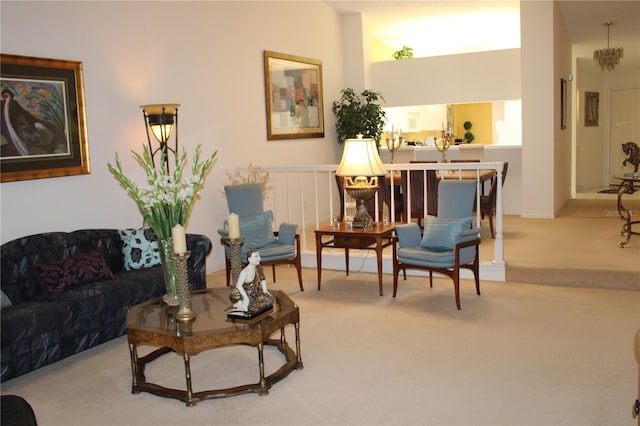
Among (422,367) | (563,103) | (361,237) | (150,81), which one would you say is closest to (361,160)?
(361,237)

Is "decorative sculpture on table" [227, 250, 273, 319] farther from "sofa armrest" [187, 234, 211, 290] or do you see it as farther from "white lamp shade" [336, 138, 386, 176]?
"white lamp shade" [336, 138, 386, 176]

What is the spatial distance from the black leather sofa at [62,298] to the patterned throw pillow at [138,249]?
2.7 inches

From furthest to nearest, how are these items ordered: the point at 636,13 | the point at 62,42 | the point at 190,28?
the point at 636,13
the point at 190,28
the point at 62,42

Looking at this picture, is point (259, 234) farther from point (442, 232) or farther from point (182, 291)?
point (182, 291)

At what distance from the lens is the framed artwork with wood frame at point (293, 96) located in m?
7.67

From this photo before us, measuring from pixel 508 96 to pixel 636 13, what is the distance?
2158 millimetres

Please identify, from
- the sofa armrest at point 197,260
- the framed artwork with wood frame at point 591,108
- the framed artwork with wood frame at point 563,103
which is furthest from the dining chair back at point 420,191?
the framed artwork with wood frame at point 591,108

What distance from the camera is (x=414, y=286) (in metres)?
5.64

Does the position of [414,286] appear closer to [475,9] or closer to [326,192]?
[326,192]

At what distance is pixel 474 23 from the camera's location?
392 inches

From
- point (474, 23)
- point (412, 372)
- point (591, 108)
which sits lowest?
point (412, 372)

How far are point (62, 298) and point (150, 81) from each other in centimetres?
254

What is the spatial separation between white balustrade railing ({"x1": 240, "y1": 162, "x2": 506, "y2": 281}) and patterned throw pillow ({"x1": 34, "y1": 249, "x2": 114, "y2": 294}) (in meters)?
2.26

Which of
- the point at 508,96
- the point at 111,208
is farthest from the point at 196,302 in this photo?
the point at 508,96
